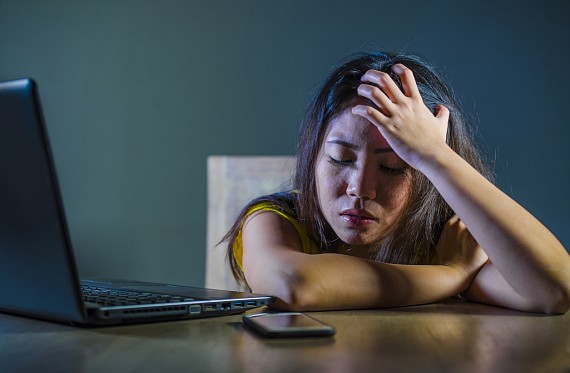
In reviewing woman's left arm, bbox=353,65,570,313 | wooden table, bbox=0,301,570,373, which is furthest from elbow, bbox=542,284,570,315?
wooden table, bbox=0,301,570,373

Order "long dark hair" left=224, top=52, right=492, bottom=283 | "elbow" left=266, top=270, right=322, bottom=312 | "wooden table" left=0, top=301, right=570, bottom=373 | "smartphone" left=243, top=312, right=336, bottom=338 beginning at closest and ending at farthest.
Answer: "wooden table" left=0, top=301, right=570, bottom=373, "smartphone" left=243, top=312, right=336, bottom=338, "elbow" left=266, top=270, right=322, bottom=312, "long dark hair" left=224, top=52, right=492, bottom=283

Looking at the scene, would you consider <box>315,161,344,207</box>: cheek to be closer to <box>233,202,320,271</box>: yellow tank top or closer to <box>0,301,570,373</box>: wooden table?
<box>233,202,320,271</box>: yellow tank top

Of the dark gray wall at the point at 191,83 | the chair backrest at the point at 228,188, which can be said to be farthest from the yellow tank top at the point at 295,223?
the dark gray wall at the point at 191,83

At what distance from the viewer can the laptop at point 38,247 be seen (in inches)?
23.6

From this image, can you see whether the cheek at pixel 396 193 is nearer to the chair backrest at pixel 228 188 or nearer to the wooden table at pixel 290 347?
the wooden table at pixel 290 347

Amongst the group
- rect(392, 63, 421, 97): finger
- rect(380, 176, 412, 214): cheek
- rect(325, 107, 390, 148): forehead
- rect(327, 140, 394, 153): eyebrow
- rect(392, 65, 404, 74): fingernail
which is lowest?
rect(380, 176, 412, 214): cheek

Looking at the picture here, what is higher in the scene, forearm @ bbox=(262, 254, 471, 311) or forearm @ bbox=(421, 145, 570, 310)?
forearm @ bbox=(421, 145, 570, 310)

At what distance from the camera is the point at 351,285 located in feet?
3.04

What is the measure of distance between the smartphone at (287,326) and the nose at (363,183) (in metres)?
0.39

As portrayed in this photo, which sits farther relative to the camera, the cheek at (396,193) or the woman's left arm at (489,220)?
the cheek at (396,193)

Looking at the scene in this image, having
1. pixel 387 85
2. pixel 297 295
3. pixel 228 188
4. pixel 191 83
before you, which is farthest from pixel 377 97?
pixel 191 83

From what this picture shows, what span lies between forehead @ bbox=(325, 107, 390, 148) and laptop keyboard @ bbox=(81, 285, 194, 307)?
0.45 m

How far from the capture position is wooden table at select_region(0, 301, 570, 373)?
56 cm

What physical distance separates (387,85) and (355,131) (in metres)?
0.10
